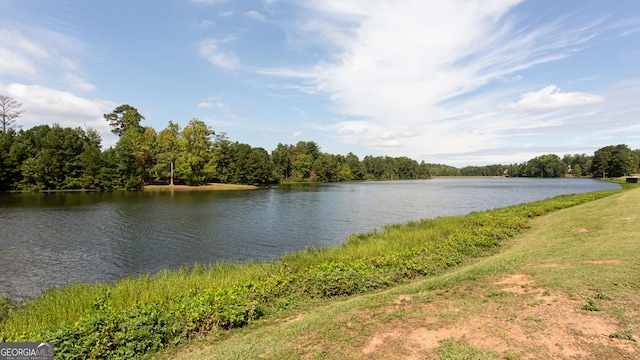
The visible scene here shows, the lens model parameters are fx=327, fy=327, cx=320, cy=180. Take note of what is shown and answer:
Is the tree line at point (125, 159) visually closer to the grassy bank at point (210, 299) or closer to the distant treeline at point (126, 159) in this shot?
the distant treeline at point (126, 159)

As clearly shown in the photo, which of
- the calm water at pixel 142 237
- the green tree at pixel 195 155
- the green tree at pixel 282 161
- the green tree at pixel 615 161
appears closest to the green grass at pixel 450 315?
the calm water at pixel 142 237

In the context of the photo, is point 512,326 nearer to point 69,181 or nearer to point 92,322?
point 92,322

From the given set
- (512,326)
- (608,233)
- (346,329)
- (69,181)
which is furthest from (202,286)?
(69,181)

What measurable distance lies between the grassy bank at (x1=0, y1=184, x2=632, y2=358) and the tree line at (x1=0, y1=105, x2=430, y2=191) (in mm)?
70599

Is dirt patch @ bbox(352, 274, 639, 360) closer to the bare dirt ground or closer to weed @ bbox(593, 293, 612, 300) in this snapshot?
the bare dirt ground

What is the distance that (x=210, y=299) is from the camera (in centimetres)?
802

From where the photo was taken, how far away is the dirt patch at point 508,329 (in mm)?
5035

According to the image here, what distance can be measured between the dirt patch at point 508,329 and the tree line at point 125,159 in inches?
3064

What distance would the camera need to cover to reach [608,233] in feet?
43.9

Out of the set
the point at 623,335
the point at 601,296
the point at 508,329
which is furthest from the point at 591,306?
the point at 508,329

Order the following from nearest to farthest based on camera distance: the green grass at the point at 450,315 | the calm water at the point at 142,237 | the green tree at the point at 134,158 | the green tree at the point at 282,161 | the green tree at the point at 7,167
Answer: the green grass at the point at 450,315
the calm water at the point at 142,237
the green tree at the point at 7,167
the green tree at the point at 134,158
the green tree at the point at 282,161

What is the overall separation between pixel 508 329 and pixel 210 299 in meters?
6.41

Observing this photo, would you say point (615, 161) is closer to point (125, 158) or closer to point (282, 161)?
point (282, 161)

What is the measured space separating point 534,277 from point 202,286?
9496mm
